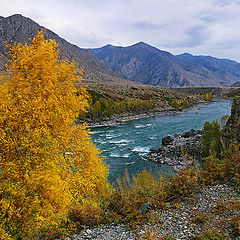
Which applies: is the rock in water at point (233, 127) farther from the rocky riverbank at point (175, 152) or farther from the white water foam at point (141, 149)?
the white water foam at point (141, 149)

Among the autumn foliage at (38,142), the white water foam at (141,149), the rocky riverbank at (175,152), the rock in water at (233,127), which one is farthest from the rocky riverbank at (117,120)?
the autumn foliage at (38,142)

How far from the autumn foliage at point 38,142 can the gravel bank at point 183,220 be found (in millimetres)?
2014

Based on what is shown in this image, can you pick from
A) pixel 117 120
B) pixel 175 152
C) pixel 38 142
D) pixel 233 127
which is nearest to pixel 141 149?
pixel 175 152

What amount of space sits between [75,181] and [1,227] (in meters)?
3.56

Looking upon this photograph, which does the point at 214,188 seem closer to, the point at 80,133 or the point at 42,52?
the point at 80,133

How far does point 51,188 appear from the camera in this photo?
8.00 meters

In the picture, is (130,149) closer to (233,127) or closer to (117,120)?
(233,127)

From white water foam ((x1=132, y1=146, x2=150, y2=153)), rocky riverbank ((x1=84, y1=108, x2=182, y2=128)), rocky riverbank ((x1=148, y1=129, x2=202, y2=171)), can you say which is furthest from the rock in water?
rocky riverbank ((x1=84, y1=108, x2=182, y2=128))

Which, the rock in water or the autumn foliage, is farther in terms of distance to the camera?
the rock in water

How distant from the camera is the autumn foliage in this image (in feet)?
24.5

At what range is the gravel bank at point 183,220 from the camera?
6.74m

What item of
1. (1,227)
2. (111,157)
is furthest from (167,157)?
(1,227)

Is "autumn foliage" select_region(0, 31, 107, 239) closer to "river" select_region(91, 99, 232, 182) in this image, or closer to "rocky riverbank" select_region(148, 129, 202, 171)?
"river" select_region(91, 99, 232, 182)

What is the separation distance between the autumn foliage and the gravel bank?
2014 mm
